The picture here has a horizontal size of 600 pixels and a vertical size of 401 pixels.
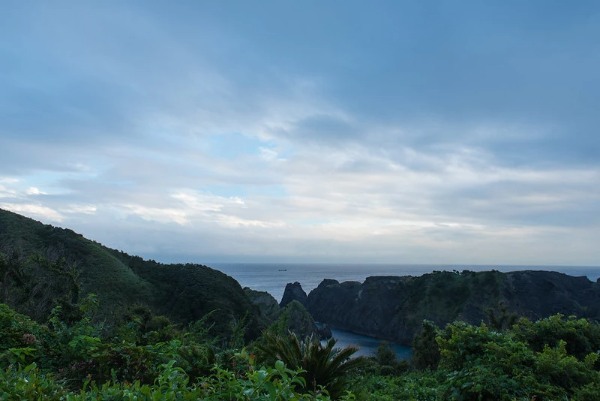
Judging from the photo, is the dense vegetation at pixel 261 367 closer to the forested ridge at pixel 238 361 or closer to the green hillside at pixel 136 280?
the forested ridge at pixel 238 361

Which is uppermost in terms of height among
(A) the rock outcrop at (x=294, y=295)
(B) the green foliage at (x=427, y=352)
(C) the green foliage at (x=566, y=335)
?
(C) the green foliage at (x=566, y=335)

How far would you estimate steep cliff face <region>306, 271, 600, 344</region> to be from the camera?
227 ft

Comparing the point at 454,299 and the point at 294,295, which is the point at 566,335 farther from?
the point at 294,295

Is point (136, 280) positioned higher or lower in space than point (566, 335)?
lower

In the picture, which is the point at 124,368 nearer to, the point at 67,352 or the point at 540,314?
the point at 67,352

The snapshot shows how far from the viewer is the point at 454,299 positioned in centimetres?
7181

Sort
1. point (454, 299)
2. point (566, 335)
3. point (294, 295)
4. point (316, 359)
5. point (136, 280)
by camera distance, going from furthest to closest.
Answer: point (294, 295) → point (454, 299) → point (136, 280) → point (566, 335) → point (316, 359)

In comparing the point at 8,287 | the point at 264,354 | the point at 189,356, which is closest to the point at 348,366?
the point at 264,354

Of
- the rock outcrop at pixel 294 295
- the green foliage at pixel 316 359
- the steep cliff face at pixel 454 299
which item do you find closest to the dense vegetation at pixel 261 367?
the green foliage at pixel 316 359

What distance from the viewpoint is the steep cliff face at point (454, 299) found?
69188mm

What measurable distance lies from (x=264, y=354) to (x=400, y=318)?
237ft

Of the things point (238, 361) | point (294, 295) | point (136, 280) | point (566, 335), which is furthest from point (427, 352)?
point (294, 295)

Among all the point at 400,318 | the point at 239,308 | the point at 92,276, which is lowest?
the point at 400,318

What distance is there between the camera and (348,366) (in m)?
6.77
